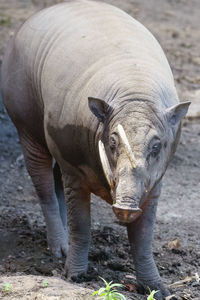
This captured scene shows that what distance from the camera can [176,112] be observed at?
385 centimetres

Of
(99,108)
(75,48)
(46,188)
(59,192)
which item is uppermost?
(75,48)

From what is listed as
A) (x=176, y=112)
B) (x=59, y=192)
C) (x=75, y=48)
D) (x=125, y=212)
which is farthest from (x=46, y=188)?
(x=125, y=212)

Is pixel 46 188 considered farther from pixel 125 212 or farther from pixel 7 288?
pixel 125 212

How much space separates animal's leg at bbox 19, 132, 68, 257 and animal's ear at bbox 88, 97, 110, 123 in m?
1.54

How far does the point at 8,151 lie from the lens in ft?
23.1

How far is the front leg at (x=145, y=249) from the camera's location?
14.1ft

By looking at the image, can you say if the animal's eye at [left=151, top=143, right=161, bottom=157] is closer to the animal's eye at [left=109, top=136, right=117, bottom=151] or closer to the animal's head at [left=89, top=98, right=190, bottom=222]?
the animal's head at [left=89, top=98, right=190, bottom=222]

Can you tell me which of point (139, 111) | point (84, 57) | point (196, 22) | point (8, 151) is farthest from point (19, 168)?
point (196, 22)

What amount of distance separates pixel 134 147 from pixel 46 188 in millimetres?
1877

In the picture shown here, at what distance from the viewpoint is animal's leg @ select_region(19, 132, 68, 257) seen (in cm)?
523

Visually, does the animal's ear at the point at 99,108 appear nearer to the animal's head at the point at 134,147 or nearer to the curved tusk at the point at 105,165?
the animal's head at the point at 134,147

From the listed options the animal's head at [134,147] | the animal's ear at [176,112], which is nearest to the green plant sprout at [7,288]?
the animal's head at [134,147]

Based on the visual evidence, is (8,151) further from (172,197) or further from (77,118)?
(77,118)

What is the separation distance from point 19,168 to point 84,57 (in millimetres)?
2591
